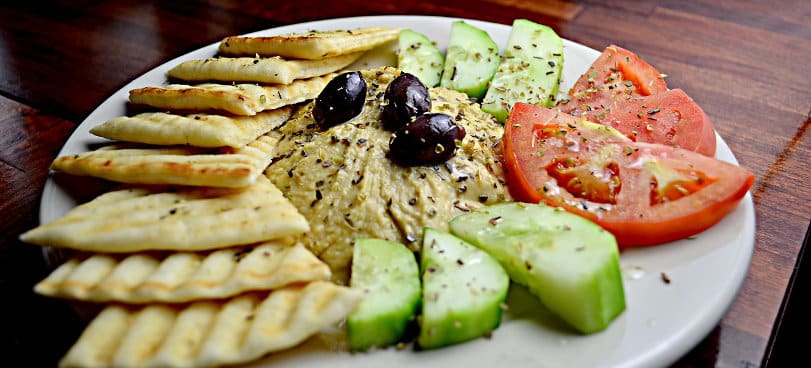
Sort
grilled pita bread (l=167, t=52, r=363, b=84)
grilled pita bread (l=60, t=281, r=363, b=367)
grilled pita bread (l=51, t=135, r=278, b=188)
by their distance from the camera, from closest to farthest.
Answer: grilled pita bread (l=60, t=281, r=363, b=367)
grilled pita bread (l=51, t=135, r=278, b=188)
grilled pita bread (l=167, t=52, r=363, b=84)

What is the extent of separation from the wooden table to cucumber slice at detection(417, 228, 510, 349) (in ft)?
2.22

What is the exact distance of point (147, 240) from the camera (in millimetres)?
1949

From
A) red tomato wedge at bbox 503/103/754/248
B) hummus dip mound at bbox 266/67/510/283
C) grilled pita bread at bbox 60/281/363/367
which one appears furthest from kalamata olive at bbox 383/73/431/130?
grilled pita bread at bbox 60/281/363/367

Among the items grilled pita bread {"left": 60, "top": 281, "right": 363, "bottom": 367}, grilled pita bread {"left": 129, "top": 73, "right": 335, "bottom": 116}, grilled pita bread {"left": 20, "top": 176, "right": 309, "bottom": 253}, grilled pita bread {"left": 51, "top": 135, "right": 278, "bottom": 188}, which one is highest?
grilled pita bread {"left": 129, "top": 73, "right": 335, "bottom": 116}

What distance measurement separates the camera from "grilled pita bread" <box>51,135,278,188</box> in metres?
2.12

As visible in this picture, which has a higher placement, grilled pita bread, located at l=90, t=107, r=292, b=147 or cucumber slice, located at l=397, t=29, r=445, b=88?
cucumber slice, located at l=397, t=29, r=445, b=88

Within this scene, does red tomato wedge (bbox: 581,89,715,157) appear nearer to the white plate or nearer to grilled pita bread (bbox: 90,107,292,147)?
the white plate

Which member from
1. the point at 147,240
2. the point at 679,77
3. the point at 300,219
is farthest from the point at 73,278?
the point at 679,77

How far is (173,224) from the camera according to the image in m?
1.98

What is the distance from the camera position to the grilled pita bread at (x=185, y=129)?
7.73 feet

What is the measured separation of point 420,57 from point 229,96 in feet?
3.54

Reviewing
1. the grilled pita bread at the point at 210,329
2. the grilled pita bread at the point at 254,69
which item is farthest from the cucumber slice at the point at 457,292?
the grilled pita bread at the point at 254,69

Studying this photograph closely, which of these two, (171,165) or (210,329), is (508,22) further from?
(210,329)

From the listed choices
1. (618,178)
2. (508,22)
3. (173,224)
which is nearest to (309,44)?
(173,224)
